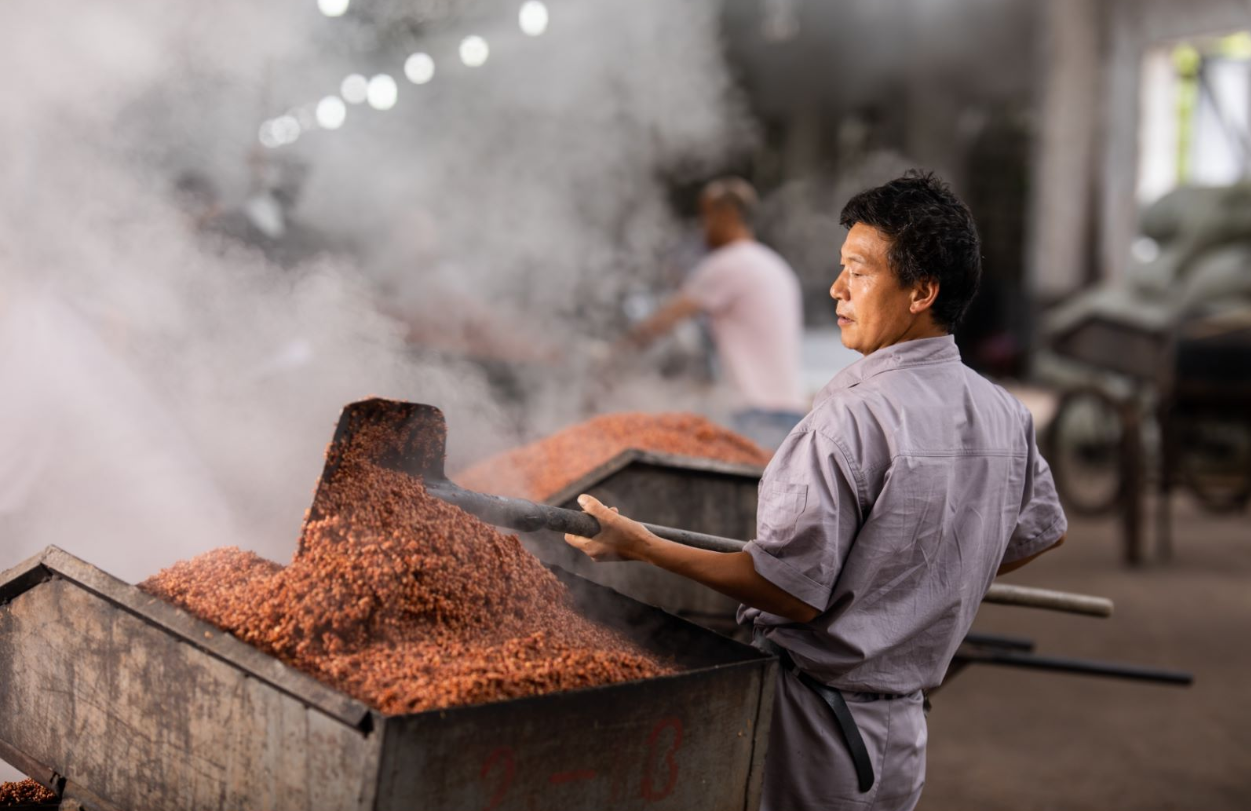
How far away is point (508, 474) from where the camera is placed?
3.27 m

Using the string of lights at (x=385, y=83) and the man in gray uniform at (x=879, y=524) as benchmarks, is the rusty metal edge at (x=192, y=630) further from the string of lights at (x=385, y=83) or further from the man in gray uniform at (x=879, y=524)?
the string of lights at (x=385, y=83)

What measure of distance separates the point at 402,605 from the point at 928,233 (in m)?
1.03

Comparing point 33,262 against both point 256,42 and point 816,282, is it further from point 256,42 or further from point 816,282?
point 816,282

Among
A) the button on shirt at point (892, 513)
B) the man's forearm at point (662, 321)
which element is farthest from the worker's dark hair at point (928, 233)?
the man's forearm at point (662, 321)

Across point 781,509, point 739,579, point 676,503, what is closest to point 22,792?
point 739,579

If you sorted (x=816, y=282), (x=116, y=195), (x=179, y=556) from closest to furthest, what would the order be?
(x=179, y=556)
(x=116, y=195)
(x=816, y=282)

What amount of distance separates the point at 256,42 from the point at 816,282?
35.1 ft

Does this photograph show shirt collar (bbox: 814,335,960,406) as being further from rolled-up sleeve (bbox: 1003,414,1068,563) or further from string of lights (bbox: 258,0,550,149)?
string of lights (bbox: 258,0,550,149)

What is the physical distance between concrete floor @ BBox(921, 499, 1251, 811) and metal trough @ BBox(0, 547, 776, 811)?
2.47 m

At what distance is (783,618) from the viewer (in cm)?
195

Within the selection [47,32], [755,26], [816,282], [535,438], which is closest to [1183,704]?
[535,438]

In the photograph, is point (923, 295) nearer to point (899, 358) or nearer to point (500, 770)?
point (899, 358)

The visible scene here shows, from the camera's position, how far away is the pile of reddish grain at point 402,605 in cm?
166

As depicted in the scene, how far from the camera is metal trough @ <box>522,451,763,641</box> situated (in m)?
2.95
